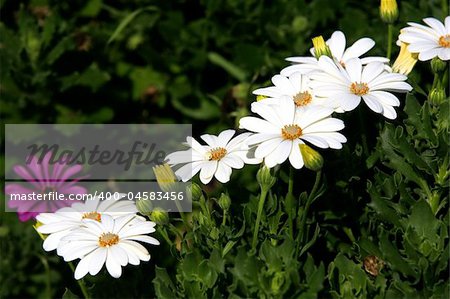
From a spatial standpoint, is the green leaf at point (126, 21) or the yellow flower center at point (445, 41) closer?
the yellow flower center at point (445, 41)

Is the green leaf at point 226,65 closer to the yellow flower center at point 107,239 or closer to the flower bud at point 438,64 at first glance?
the flower bud at point 438,64

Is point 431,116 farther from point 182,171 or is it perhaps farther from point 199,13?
point 199,13

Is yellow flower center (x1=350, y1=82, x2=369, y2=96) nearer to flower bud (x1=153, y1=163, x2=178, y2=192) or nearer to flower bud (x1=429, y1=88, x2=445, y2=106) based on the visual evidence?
flower bud (x1=429, y1=88, x2=445, y2=106)

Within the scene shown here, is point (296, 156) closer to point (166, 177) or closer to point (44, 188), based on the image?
point (166, 177)

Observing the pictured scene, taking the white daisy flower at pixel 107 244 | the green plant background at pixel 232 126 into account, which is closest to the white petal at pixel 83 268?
the white daisy flower at pixel 107 244

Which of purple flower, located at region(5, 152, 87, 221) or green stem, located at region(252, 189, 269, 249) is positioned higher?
green stem, located at region(252, 189, 269, 249)

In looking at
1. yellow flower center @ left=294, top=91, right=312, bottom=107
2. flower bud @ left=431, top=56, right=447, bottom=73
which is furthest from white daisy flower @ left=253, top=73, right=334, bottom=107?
flower bud @ left=431, top=56, right=447, bottom=73

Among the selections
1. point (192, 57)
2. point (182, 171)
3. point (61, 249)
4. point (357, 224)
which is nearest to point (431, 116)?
point (357, 224)
